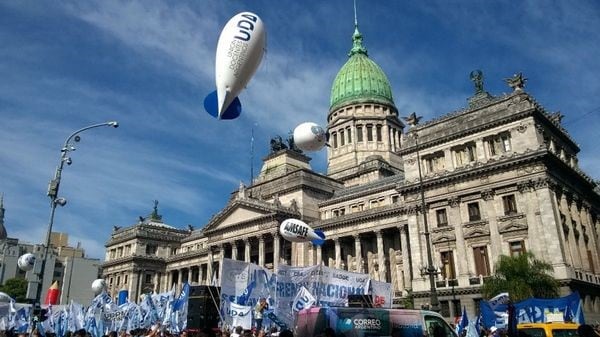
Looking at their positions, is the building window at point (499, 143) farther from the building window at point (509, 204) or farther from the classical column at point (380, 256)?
the classical column at point (380, 256)

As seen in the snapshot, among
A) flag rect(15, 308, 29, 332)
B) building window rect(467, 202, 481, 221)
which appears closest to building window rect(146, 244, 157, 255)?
flag rect(15, 308, 29, 332)

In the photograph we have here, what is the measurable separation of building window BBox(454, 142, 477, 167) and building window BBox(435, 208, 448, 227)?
434 cm

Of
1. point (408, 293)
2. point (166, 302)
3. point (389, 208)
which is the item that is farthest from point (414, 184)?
point (166, 302)

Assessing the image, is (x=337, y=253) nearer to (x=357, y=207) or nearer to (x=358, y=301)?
(x=357, y=207)

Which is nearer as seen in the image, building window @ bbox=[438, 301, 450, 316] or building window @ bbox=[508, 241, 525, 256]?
building window @ bbox=[508, 241, 525, 256]

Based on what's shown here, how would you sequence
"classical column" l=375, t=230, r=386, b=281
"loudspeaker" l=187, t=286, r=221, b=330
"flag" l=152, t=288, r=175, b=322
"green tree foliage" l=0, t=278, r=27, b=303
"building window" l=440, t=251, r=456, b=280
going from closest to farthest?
"loudspeaker" l=187, t=286, r=221, b=330 < "flag" l=152, t=288, r=175, b=322 < "building window" l=440, t=251, r=456, b=280 < "classical column" l=375, t=230, r=386, b=281 < "green tree foliage" l=0, t=278, r=27, b=303

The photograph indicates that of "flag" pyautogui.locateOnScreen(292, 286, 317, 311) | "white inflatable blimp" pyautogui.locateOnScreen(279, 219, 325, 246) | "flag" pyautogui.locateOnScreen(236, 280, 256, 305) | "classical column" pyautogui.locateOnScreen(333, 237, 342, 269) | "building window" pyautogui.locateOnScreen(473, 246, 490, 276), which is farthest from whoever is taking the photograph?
"classical column" pyautogui.locateOnScreen(333, 237, 342, 269)

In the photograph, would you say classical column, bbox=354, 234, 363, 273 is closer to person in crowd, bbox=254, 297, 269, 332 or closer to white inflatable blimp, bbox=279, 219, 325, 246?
white inflatable blimp, bbox=279, 219, 325, 246

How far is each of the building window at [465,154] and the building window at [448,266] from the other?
26.2ft

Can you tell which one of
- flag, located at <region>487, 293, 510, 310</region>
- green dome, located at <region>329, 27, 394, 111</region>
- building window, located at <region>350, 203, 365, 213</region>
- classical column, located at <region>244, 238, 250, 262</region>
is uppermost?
green dome, located at <region>329, 27, 394, 111</region>

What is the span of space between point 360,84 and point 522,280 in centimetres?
5441

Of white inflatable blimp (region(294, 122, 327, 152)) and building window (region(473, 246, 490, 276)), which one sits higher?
white inflatable blimp (region(294, 122, 327, 152))

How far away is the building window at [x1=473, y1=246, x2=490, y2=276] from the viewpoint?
3772 cm

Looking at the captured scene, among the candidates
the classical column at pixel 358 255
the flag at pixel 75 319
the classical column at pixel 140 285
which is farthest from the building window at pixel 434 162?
Result: the classical column at pixel 140 285
